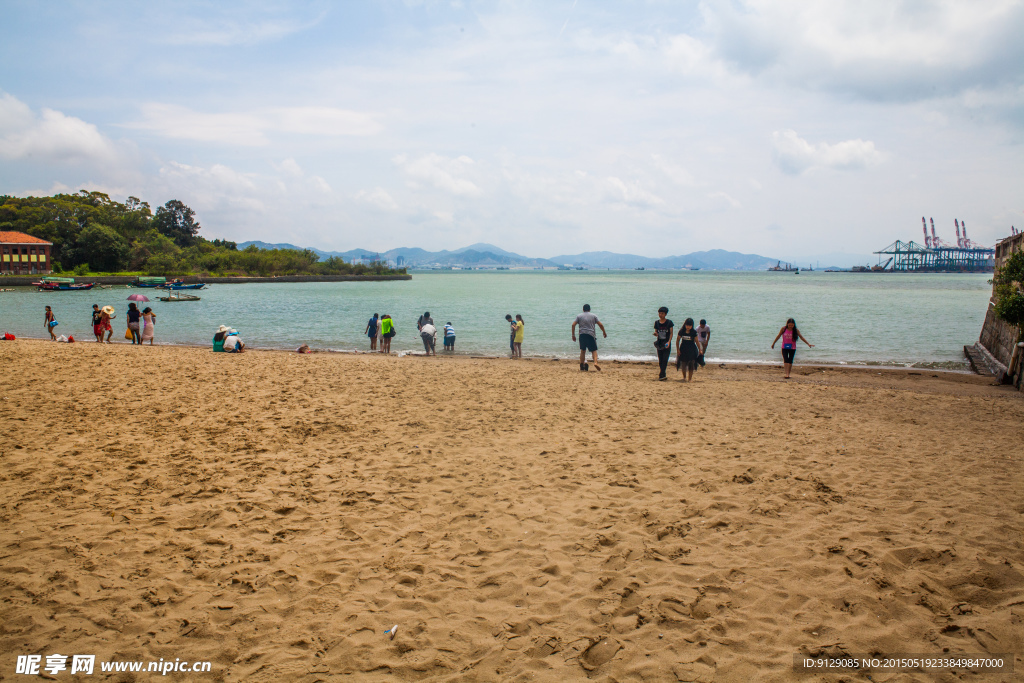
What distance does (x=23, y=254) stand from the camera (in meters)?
82.1

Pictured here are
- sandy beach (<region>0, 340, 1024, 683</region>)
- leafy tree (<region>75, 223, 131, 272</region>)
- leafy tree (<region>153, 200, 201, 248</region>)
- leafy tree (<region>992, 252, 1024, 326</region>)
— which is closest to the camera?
sandy beach (<region>0, 340, 1024, 683</region>)

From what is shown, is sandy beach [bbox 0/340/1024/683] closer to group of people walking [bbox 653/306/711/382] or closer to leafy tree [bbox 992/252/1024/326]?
group of people walking [bbox 653/306/711/382]

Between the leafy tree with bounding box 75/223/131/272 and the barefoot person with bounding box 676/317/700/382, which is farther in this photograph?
the leafy tree with bounding box 75/223/131/272

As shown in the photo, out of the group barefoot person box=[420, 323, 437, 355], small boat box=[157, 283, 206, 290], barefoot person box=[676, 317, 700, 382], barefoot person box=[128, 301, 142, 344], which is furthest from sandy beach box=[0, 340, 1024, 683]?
small boat box=[157, 283, 206, 290]

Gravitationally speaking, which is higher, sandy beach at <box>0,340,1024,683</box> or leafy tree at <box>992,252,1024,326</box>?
leafy tree at <box>992,252,1024,326</box>

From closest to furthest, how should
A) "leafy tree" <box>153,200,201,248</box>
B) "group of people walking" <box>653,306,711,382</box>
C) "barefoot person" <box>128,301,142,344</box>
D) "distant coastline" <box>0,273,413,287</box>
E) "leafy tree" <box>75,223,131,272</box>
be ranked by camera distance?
1. "group of people walking" <box>653,306,711,382</box>
2. "barefoot person" <box>128,301,142,344</box>
3. "distant coastline" <box>0,273,413,287</box>
4. "leafy tree" <box>75,223,131,272</box>
5. "leafy tree" <box>153,200,201,248</box>

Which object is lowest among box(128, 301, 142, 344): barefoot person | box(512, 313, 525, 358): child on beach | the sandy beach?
the sandy beach

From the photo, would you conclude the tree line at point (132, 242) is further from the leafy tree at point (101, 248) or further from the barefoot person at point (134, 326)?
the barefoot person at point (134, 326)

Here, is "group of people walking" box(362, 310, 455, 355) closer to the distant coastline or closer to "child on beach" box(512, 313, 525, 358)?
"child on beach" box(512, 313, 525, 358)

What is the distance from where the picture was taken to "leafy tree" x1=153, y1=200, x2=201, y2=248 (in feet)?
384

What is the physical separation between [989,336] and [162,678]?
84.5 feet

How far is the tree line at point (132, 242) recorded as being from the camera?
9188 cm

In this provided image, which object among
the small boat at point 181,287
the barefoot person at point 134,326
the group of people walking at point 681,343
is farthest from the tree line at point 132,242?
the group of people walking at point 681,343

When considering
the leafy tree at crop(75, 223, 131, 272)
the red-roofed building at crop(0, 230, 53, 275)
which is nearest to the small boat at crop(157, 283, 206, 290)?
the red-roofed building at crop(0, 230, 53, 275)
